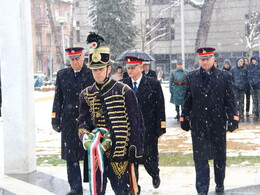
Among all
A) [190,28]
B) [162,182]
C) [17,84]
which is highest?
[190,28]

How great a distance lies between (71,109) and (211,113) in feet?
6.53

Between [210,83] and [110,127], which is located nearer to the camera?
[110,127]

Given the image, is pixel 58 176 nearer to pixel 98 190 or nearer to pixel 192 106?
pixel 192 106

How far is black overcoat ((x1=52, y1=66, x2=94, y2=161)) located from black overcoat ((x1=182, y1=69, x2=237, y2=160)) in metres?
1.57

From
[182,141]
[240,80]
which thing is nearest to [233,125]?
[182,141]

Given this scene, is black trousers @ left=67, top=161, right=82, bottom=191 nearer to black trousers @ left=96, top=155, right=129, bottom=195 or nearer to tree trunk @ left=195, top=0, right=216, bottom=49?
black trousers @ left=96, top=155, right=129, bottom=195

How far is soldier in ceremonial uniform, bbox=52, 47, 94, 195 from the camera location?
7547 millimetres

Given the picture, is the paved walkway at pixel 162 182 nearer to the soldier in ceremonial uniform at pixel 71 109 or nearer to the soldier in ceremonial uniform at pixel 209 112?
the soldier in ceremonial uniform at pixel 71 109

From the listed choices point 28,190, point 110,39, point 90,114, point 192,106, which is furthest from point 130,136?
point 110,39

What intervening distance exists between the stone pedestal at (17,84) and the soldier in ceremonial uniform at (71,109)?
1.56 metres

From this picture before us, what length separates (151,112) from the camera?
24.7ft

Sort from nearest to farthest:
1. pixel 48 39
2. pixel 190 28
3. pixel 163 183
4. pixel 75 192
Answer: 1. pixel 75 192
2. pixel 163 183
3. pixel 190 28
4. pixel 48 39

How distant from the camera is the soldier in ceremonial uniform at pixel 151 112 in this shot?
7500 millimetres

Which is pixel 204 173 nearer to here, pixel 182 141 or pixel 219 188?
pixel 219 188
